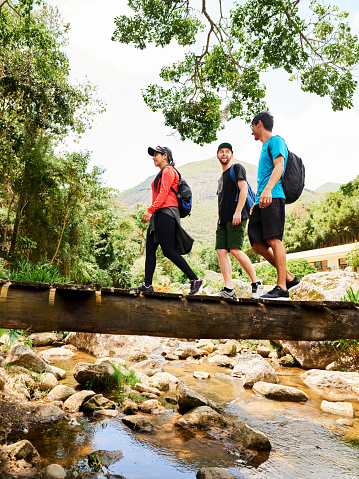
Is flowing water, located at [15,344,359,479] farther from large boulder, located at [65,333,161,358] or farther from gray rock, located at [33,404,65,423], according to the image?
large boulder, located at [65,333,161,358]

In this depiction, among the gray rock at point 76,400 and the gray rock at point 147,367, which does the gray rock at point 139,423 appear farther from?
the gray rock at point 147,367

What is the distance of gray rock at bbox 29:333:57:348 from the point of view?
11.8 meters

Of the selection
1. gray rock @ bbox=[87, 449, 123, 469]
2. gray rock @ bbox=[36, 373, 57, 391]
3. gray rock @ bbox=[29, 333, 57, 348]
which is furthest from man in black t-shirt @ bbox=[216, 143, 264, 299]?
gray rock @ bbox=[29, 333, 57, 348]

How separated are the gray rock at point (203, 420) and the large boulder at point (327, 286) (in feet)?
16.8

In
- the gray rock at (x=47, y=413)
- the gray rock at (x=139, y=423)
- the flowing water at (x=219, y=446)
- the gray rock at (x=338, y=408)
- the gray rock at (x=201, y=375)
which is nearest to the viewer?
the flowing water at (x=219, y=446)

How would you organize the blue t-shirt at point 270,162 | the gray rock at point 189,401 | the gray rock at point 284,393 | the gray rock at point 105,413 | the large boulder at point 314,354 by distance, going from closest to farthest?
the blue t-shirt at point 270,162 → the gray rock at point 105,413 → the gray rock at point 189,401 → the gray rock at point 284,393 → the large boulder at point 314,354

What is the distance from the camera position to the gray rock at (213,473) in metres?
4.22

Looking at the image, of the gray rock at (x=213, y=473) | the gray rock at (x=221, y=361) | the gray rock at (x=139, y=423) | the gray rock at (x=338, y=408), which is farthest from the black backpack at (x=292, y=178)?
the gray rock at (x=221, y=361)

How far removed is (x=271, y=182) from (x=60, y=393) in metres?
5.46

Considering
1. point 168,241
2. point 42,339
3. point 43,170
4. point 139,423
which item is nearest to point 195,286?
point 168,241

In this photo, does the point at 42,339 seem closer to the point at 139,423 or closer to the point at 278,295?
the point at 139,423

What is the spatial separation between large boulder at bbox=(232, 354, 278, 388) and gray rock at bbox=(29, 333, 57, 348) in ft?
19.7

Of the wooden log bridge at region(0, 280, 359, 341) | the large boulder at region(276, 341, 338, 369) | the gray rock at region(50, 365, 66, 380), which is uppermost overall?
the wooden log bridge at region(0, 280, 359, 341)

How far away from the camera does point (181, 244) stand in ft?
Answer: 14.3
